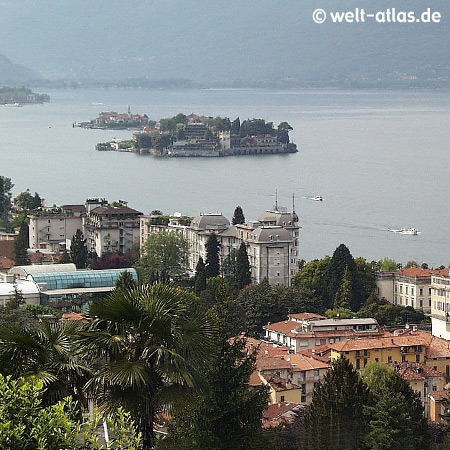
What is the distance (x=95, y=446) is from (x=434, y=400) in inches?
299

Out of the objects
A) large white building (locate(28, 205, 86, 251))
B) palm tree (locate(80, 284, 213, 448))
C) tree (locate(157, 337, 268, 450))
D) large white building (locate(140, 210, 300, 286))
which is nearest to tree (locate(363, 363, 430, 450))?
tree (locate(157, 337, 268, 450))

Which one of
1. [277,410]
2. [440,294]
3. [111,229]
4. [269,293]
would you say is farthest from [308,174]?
[277,410]

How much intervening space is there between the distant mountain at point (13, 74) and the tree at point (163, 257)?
11614 cm

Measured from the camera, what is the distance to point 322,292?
1720 cm

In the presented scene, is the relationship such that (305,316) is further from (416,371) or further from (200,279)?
(200,279)

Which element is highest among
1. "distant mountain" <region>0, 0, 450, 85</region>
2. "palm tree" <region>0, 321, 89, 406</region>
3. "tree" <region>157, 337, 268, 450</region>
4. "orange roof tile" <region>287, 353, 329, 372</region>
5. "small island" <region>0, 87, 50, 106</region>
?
"distant mountain" <region>0, 0, 450, 85</region>

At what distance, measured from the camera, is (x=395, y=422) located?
7.83m

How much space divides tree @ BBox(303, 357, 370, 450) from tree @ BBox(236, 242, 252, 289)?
940cm

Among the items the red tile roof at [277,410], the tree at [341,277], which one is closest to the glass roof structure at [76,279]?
the tree at [341,277]

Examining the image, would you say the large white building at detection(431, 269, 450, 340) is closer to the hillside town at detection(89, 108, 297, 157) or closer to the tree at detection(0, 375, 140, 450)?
the tree at detection(0, 375, 140, 450)

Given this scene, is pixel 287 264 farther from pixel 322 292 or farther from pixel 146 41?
pixel 146 41

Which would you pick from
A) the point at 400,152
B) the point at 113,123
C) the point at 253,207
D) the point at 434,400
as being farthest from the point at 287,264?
the point at 113,123

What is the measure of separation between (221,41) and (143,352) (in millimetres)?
160058

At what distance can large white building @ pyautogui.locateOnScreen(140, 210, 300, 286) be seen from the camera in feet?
Answer: 64.1
